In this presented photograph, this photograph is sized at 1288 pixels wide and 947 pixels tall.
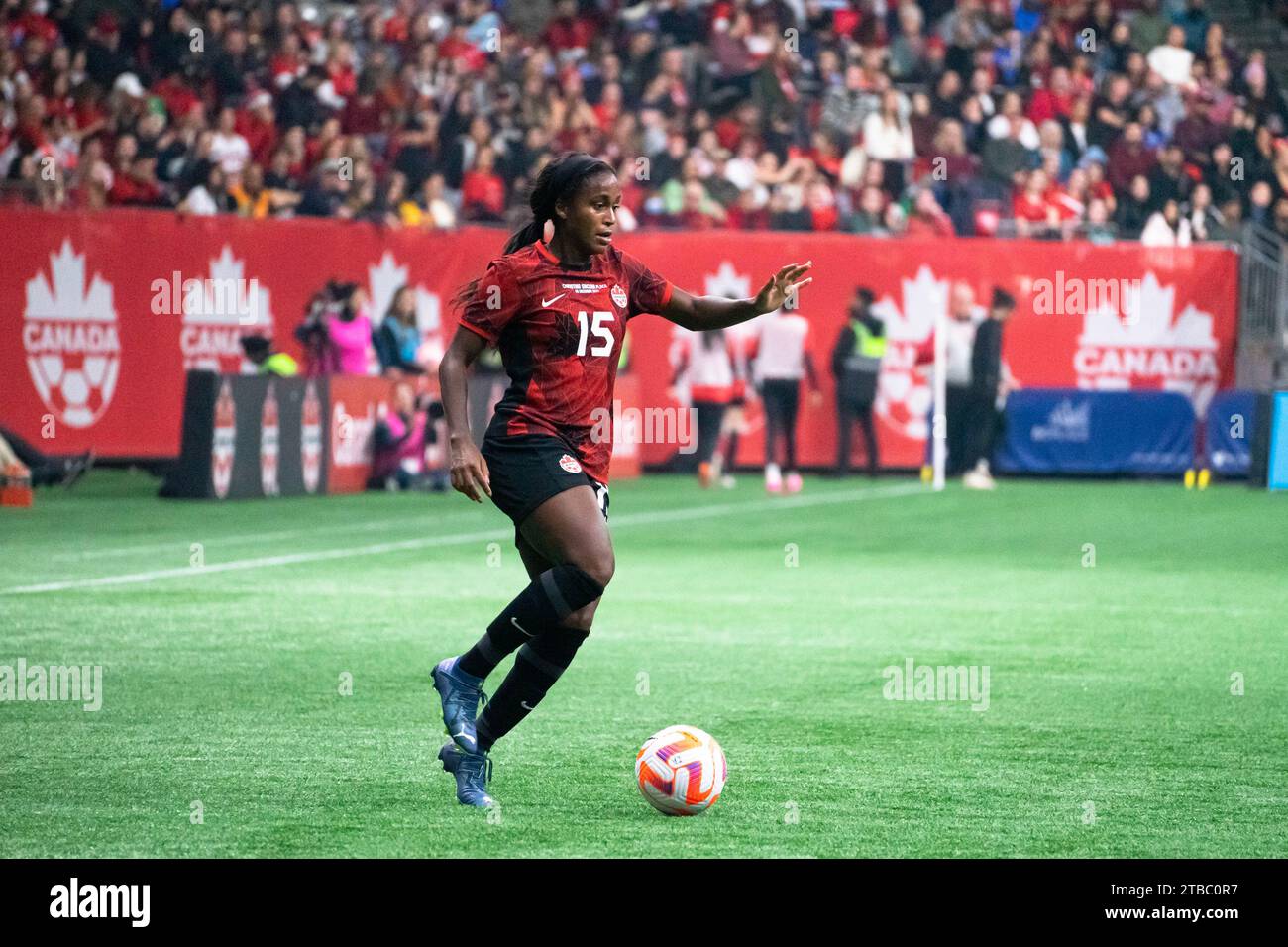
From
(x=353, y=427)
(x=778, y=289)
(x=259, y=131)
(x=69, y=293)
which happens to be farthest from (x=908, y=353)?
(x=778, y=289)

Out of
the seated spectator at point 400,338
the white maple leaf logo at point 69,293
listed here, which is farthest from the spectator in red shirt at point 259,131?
the seated spectator at point 400,338

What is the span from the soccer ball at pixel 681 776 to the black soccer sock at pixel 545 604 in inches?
20.6

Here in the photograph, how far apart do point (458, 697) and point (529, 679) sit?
34 cm

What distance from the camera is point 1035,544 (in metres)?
17.4

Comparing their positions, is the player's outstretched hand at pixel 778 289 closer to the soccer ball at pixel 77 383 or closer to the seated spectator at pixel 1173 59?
the soccer ball at pixel 77 383

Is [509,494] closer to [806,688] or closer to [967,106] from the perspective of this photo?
[806,688]

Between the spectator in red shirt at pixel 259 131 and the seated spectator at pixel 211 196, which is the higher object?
the spectator in red shirt at pixel 259 131

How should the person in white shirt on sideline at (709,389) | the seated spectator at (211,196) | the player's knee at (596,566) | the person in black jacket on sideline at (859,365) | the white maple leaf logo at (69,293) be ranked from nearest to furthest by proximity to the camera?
the player's knee at (596,566) → the white maple leaf logo at (69,293) → the person in white shirt on sideline at (709,389) → the seated spectator at (211,196) → the person in black jacket on sideline at (859,365)

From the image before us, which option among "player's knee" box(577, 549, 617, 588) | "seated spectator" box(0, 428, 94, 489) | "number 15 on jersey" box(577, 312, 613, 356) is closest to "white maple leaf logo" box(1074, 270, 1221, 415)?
"seated spectator" box(0, 428, 94, 489)

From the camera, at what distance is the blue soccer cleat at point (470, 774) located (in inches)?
269

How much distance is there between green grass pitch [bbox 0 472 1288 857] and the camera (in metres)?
6.49

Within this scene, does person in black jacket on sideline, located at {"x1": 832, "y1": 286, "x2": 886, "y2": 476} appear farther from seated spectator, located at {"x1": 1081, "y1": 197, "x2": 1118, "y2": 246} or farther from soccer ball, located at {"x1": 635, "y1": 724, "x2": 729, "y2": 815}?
soccer ball, located at {"x1": 635, "y1": 724, "x2": 729, "y2": 815}

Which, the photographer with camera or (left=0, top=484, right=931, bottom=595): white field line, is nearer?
(left=0, top=484, right=931, bottom=595): white field line
